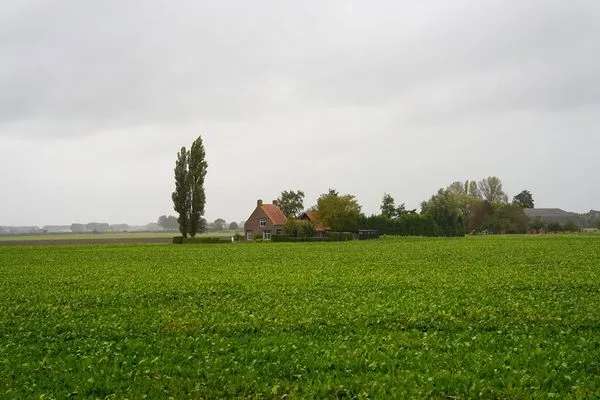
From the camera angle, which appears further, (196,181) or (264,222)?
(264,222)

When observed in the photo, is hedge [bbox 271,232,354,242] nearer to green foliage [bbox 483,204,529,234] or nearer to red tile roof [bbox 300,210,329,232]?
red tile roof [bbox 300,210,329,232]

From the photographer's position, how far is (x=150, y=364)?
12375 mm

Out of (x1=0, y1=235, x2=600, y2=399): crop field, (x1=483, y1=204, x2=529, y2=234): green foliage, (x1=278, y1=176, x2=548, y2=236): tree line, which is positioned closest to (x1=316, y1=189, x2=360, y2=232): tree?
(x1=278, y1=176, x2=548, y2=236): tree line

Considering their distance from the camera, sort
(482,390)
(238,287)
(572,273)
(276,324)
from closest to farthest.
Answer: (482,390)
(276,324)
(238,287)
(572,273)

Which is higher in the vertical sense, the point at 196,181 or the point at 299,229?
the point at 196,181

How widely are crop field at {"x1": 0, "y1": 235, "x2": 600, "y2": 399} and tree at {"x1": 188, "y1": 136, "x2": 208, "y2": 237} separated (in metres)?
66.7

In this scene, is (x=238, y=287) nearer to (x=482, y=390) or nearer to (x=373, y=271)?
(x=373, y=271)

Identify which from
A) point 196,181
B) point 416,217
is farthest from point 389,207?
point 196,181

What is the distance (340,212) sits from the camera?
11312 centimetres

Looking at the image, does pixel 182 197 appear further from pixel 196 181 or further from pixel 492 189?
Answer: pixel 492 189

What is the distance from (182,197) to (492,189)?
445 ft

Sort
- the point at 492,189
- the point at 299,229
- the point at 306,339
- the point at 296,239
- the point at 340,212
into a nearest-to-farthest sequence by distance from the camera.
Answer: the point at 306,339, the point at 296,239, the point at 299,229, the point at 340,212, the point at 492,189

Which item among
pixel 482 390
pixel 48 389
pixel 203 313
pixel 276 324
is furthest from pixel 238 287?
pixel 482 390

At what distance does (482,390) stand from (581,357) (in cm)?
375
